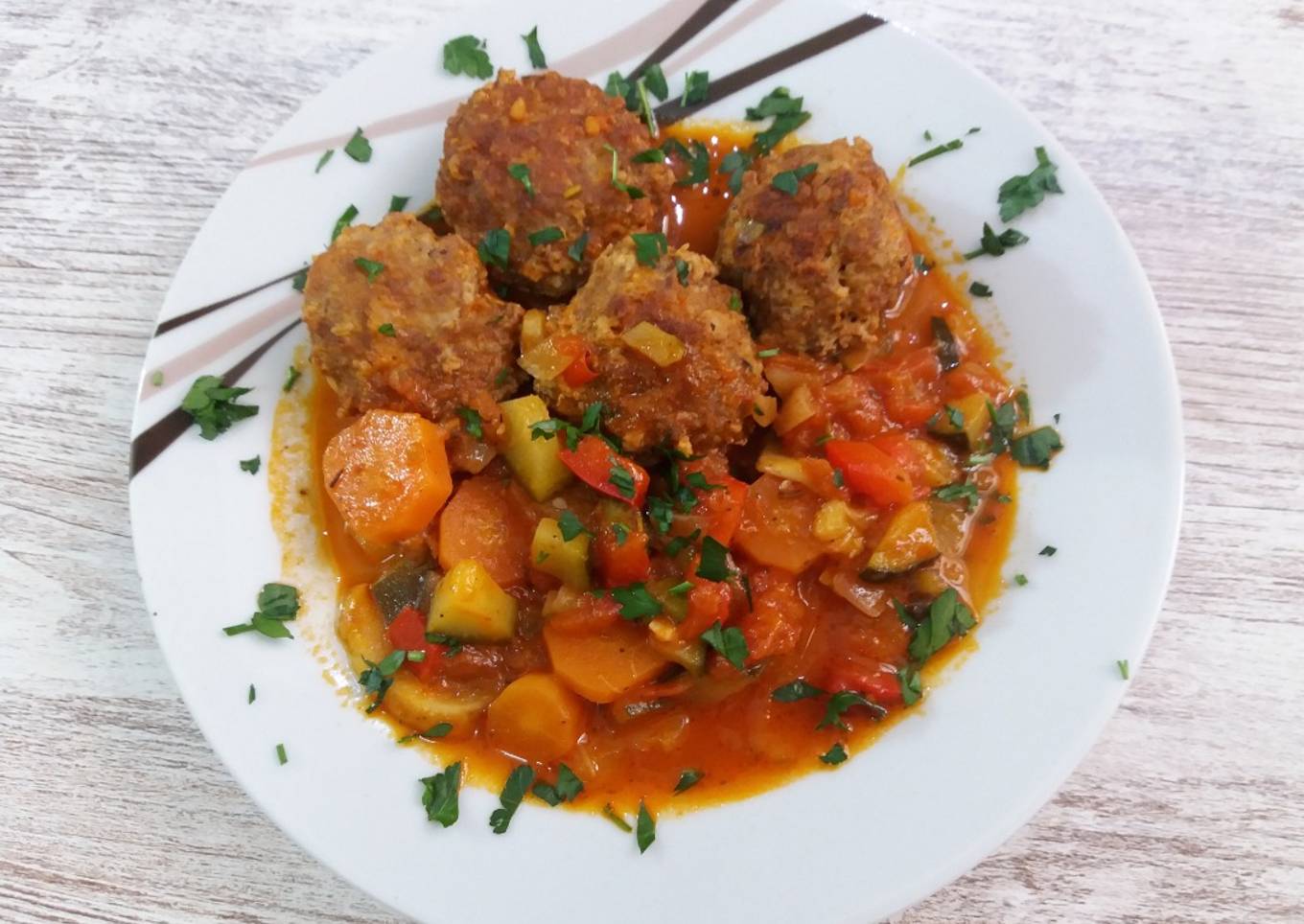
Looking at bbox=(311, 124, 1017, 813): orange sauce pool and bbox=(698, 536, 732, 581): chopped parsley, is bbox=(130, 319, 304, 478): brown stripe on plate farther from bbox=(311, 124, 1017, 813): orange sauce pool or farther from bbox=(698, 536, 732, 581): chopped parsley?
bbox=(698, 536, 732, 581): chopped parsley

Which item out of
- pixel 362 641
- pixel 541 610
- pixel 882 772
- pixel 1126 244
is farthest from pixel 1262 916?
pixel 362 641

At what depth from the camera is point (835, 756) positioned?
10.2ft

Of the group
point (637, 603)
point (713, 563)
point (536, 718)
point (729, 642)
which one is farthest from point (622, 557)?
point (536, 718)

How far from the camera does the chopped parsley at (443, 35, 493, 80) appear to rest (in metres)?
3.79

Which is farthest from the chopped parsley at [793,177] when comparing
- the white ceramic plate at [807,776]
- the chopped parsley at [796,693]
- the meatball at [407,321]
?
the chopped parsley at [796,693]

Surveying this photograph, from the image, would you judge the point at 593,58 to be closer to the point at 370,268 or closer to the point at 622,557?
the point at 370,268

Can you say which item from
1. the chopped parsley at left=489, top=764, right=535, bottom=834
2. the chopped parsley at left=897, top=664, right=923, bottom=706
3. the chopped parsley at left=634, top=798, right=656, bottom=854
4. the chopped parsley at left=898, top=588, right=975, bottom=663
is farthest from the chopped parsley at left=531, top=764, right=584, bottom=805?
the chopped parsley at left=898, top=588, right=975, bottom=663

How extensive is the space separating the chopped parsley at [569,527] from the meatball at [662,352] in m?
0.34

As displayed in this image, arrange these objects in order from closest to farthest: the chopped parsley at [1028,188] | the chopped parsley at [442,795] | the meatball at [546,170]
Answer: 1. the chopped parsley at [442,795]
2. the meatball at [546,170]
3. the chopped parsley at [1028,188]

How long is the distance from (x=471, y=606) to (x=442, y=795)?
64cm

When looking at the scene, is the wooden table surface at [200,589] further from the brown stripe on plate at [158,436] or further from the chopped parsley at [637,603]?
the chopped parsley at [637,603]

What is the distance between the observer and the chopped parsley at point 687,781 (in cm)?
315

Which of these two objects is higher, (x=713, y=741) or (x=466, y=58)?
(x=466, y=58)

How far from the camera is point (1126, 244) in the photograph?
3369mm
